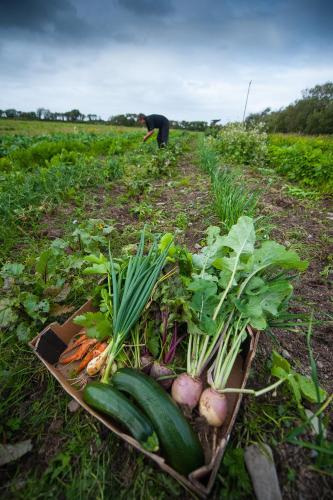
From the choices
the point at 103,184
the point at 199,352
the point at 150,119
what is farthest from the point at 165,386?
the point at 150,119

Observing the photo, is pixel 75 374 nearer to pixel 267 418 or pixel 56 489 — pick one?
pixel 56 489

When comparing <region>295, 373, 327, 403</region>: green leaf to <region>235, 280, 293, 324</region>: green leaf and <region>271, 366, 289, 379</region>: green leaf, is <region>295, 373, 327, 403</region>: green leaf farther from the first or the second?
<region>235, 280, 293, 324</region>: green leaf

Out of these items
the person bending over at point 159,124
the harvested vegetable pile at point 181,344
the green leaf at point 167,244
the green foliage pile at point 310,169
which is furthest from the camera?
the person bending over at point 159,124

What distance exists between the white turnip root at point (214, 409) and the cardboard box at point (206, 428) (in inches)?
1.5

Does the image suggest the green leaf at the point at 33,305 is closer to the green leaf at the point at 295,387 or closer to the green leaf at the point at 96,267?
the green leaf at the point at 96,267

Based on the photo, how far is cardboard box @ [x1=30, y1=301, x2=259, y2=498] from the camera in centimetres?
85

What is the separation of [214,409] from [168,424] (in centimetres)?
21

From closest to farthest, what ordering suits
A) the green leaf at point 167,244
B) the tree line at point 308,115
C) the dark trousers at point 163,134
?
the green leaf at point 167,244
the dark trousers at point 163,134
the tree line at point 308,115

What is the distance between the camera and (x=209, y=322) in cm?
120

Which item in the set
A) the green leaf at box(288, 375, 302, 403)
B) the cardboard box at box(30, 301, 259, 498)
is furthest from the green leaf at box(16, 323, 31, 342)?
the green leaf at box(288, 375, 302, 403)

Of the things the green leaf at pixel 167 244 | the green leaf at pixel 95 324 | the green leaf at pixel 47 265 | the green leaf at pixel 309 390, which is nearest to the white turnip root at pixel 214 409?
the green leaf at pixel 309 390

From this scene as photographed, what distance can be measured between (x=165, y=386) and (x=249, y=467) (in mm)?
476

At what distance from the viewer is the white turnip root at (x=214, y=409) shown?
1012mm

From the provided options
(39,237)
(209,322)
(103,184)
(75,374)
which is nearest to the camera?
(209,322)
